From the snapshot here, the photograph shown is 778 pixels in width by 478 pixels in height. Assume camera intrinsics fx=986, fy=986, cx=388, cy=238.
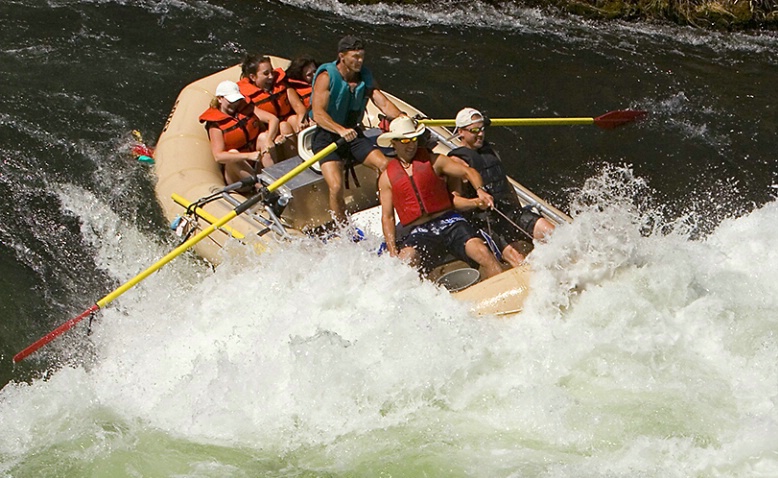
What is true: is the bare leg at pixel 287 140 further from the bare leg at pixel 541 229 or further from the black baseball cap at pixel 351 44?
the bare leg at pixel 541 229

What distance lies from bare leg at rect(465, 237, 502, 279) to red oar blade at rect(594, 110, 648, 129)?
2.18m

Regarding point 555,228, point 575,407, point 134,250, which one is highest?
point 555,228

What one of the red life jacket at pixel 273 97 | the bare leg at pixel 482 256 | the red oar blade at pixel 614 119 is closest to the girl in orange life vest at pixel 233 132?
the red life jacket at pixel 273 97

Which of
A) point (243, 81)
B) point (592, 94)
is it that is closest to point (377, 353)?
point (243, 81)

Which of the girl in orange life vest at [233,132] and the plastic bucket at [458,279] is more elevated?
the girl in orange life vest at [233,132]

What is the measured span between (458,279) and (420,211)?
0.48 metres

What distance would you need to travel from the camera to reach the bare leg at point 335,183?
21.9 ft

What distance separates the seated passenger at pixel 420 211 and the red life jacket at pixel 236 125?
1.57 meters

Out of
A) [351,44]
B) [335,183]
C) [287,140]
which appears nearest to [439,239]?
[335,183]

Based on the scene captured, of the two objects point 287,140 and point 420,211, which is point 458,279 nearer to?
point 420,211

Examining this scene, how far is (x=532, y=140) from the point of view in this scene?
364 inches

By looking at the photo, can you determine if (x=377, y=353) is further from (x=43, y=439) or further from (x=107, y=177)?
(x=107, y=177)

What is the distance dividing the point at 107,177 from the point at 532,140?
3857mm

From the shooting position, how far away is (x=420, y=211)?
6113 mm
